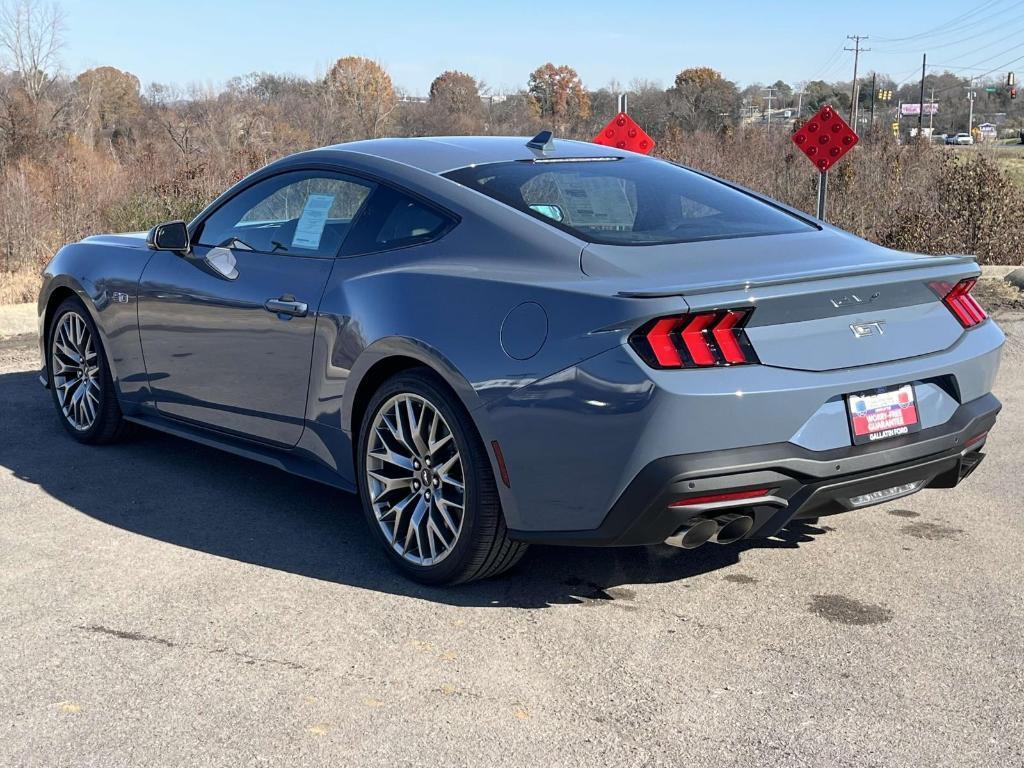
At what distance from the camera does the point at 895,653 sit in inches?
143

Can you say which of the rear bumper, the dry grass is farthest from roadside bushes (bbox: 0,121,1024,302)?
the rear bumper

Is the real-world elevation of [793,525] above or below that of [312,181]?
below

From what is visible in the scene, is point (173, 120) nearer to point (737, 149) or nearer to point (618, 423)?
point (737, 149)

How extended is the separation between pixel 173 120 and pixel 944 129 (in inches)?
4124

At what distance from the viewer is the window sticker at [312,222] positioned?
480 centimetres

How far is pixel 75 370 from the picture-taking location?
6.42m

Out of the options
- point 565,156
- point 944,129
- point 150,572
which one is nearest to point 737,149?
point 565,156

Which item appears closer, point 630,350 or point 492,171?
point 630,350

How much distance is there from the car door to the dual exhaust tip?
1747 millimetres

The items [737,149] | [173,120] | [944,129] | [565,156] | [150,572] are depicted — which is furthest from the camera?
[944,129]

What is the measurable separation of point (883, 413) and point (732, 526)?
61cm

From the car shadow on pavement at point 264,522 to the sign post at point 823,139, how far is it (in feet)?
28.8

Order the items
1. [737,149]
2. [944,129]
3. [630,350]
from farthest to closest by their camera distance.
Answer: [944,129] → [737,149] → [630,350]

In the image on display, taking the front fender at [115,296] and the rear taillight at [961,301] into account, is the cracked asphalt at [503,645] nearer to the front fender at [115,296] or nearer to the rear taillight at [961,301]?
the front fender at [115,296]
